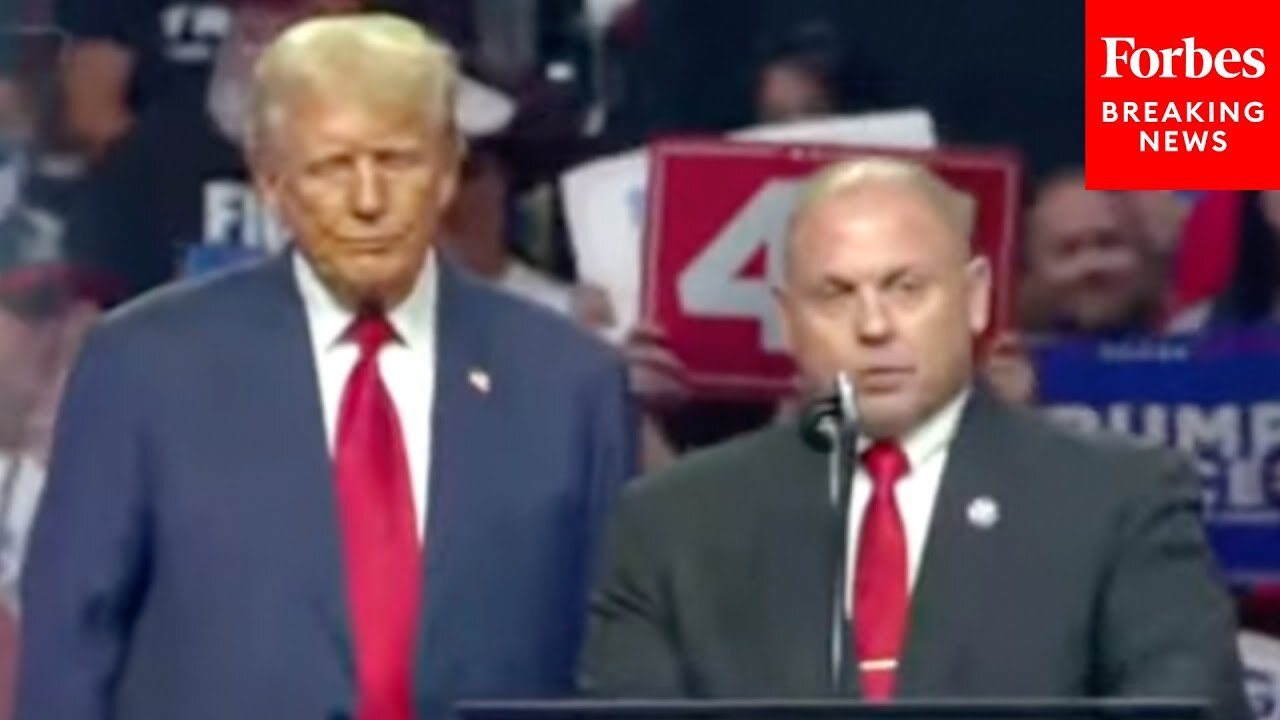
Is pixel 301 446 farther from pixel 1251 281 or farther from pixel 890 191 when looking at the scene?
pixel 1251 281

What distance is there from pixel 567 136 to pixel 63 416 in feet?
4.31

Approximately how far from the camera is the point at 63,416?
5926 millimetres

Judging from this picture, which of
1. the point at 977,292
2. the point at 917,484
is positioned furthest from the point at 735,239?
the point at 917,484

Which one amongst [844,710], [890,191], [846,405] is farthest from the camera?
[890,191]

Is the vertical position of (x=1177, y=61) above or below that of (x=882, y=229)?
below

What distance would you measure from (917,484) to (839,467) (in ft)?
1.32

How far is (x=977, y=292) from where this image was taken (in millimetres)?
5676

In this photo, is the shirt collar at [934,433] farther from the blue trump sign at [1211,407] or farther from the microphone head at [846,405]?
the blue trump sign at [1211,407]

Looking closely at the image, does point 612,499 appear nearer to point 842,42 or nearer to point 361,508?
point 361,508

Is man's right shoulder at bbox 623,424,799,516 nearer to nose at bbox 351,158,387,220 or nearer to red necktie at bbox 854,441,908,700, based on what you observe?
red necktie at bbox 854,441,908,700

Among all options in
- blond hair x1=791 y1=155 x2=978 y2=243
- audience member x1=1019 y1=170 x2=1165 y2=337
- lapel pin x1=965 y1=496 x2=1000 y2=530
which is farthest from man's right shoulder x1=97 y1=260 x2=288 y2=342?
audience member x1=1019 y1=170 x2=1165 y2=337

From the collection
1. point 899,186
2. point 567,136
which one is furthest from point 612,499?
point 567,136

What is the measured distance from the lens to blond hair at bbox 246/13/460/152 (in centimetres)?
575

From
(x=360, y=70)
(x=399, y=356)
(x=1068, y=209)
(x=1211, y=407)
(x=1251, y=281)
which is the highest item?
(x=360, y=70)
